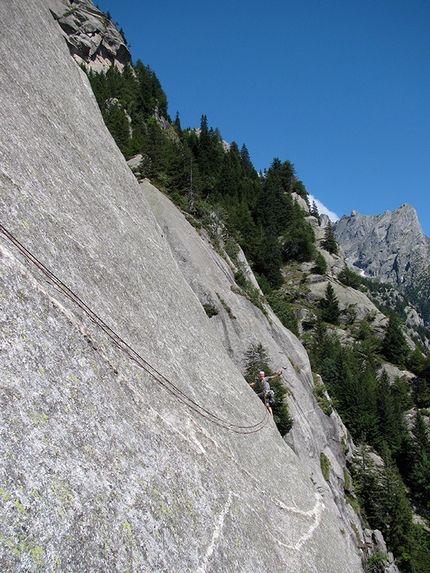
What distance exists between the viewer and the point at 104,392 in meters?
7.47

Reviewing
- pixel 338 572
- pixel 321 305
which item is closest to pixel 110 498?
pixel 338 572

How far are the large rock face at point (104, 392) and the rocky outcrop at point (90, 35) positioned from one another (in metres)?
110

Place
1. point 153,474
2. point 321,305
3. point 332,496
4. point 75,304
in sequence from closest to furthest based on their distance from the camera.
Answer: point 153,474
point 75,304
point 332,496
point 321,305

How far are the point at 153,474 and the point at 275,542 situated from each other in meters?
5.07

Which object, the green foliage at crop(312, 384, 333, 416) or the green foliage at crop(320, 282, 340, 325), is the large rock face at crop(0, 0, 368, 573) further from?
the green foliage at crop(320, 282, 340, 325)

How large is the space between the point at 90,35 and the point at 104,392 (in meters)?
132

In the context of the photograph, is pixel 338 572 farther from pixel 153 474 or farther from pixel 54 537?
pixel 54 537

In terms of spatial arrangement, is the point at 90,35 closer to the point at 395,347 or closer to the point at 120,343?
the point at 395,347

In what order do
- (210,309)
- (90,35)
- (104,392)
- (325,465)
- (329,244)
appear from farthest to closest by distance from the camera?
(90,35) → (329,244) → (325,465) → (210,309) → (104,392)

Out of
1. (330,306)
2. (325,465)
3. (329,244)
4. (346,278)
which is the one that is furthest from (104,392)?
(329,244)

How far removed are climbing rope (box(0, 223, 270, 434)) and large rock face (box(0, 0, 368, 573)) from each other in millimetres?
50

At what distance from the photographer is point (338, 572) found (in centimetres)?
1282

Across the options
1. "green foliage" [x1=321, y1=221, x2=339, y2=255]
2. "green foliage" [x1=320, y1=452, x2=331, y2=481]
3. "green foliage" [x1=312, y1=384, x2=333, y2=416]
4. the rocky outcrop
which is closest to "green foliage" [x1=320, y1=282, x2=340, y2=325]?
"green foliage" [x1=321, y1=221, x2=339, y2=255]

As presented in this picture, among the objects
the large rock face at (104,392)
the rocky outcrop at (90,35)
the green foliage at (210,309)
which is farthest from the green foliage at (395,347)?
the rocky outcrop at (90,35)
